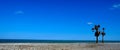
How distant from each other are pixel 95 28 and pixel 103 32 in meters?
4.51

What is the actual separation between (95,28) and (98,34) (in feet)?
6.71

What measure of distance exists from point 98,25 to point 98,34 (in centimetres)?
275

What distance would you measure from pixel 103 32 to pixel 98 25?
15.9 ft

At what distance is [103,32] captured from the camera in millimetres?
72562

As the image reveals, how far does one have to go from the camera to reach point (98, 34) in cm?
6912

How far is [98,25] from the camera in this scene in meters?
68.9

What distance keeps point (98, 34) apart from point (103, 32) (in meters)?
4.10
